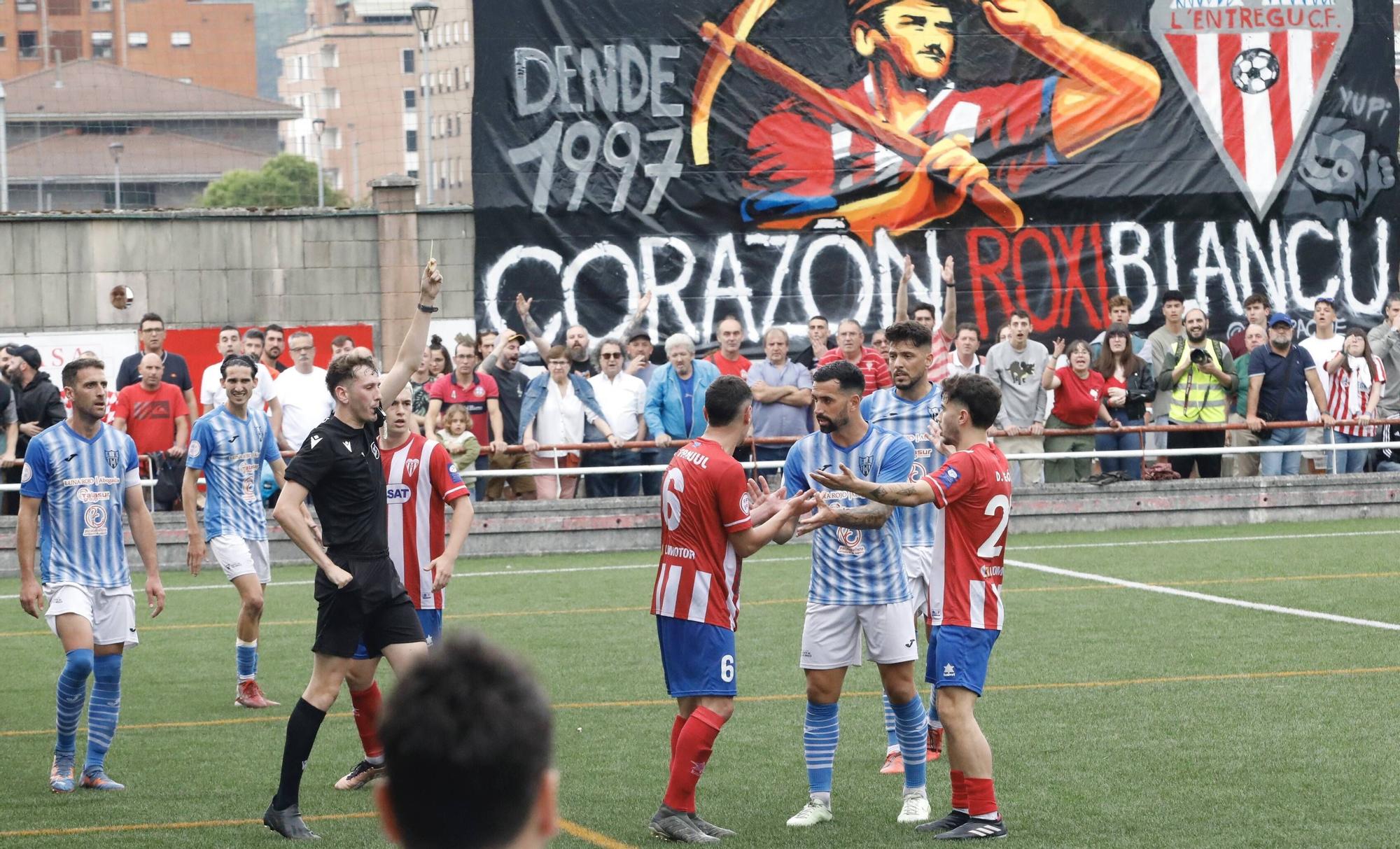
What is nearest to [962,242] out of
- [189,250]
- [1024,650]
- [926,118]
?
[926,118]

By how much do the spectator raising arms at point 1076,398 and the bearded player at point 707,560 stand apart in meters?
12.2

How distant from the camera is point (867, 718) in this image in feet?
→ 32.5

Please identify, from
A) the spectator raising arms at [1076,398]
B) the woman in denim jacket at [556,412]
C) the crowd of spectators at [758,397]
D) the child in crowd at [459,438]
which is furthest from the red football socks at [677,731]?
the spectator raising arms at [1076,398]

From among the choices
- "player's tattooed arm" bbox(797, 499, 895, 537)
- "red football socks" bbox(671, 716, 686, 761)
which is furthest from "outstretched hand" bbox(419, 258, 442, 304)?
"red football socks" bbox(671, 716, 686, 761)

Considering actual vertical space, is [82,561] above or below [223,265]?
below

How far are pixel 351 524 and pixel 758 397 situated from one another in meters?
10.9

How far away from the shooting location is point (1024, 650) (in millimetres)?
11891

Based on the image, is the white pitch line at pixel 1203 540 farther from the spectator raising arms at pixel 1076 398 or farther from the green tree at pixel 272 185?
the green tree at pixel 272 185

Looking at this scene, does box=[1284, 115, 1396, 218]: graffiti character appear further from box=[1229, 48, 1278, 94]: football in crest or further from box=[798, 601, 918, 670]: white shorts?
box=[798, 601, 918, 670]: white shorts

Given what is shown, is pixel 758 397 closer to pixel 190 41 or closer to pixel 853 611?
pixel 853 611

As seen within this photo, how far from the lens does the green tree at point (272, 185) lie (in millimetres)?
71312

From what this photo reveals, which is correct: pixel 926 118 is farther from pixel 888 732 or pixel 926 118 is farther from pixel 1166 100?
pixel 888 732

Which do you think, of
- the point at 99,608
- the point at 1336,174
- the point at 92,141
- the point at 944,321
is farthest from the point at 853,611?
the point at 92,141

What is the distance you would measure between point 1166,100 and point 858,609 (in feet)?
61.1
